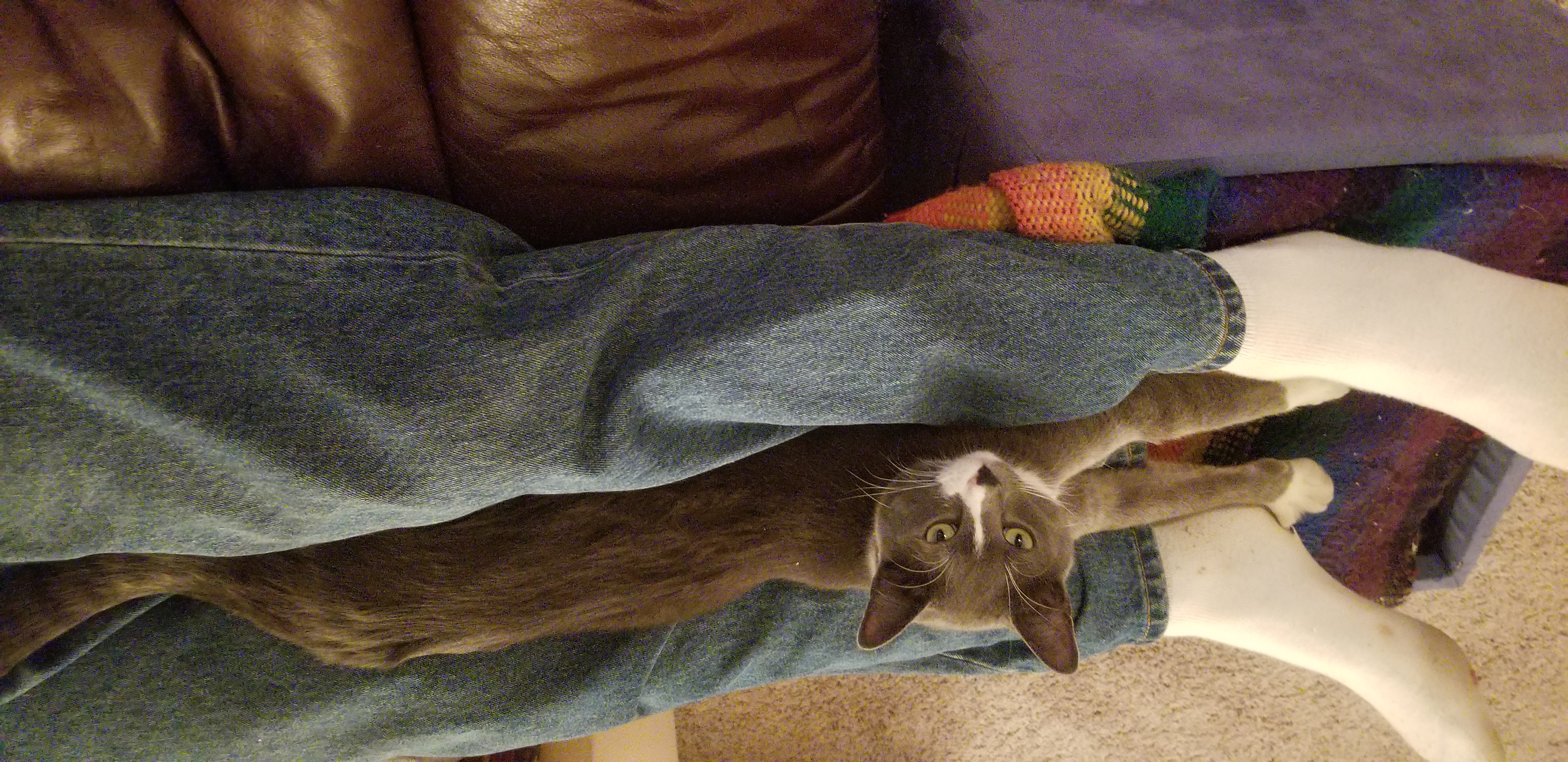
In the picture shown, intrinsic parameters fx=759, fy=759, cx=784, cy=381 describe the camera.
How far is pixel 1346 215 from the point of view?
0.96 m

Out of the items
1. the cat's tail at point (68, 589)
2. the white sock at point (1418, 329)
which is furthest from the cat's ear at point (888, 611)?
the cat's tail at point (68, 589)

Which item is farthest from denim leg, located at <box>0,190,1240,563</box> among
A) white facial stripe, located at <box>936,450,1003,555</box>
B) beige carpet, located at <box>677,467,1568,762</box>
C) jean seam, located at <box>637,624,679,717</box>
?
beige carpet, located at <box>677,467,1568,762</box>

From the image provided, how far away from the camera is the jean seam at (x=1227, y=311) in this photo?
2.75ft

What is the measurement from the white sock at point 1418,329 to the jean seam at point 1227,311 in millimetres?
10

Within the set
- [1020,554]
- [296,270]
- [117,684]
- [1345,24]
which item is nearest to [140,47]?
[296,270]

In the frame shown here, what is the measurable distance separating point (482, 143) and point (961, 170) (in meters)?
0.67

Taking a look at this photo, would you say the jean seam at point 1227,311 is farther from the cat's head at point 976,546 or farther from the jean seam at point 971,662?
the jean seam at point 971,662

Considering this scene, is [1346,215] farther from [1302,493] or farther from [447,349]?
→ [447,349]

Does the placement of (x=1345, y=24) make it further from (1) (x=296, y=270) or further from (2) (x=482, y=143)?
(1) (x=296, y=270)

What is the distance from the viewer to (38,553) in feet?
2.23

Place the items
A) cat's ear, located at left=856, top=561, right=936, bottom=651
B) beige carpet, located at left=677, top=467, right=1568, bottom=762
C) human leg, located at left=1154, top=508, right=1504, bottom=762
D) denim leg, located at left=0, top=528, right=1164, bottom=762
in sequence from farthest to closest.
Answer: beige carpet, located at left=677, top=467, right=1568, bottom=762
human leg, located at left=1154, top=508, right=1504, bottom=762
cat's ear, located at left=856, top=561, right=936, bottom=651
denim leg, located at left=0, top=528, right=1164, bottom=762

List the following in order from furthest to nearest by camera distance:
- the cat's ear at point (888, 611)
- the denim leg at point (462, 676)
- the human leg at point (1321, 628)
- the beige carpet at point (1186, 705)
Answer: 1. the beige carpet at point (1186, 705)
2. the human leg at point (1321, 628)
3. the cat's ear at point (888, 611)
4. the denim leg at point (462, 676)

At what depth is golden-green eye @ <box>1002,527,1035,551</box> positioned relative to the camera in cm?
102

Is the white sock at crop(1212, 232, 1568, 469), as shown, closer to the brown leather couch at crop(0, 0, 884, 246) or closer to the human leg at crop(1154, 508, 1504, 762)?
the human leg at crop(1154, 508, 1504, 762)
